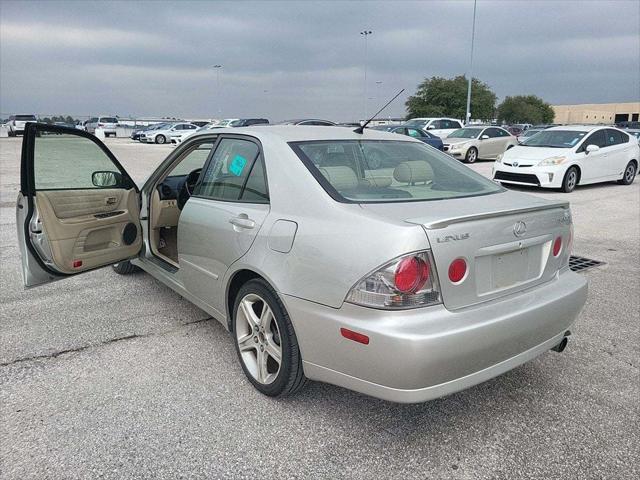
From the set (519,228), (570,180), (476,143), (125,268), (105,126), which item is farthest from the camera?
(105,126)

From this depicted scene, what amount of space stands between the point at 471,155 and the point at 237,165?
17.0m

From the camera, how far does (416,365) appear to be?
2.09m

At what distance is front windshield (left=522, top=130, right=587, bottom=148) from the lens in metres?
11.5

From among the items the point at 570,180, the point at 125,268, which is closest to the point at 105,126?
the point at 570,180

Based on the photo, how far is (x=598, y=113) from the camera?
103000 millimetres

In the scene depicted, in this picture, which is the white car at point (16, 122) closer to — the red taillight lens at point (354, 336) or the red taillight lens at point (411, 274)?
the red taillight lens at point (354, 336)

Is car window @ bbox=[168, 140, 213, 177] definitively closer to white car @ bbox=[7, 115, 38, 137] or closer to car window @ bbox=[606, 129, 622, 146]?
car window @ bbox=[606, 129, 622, 146]

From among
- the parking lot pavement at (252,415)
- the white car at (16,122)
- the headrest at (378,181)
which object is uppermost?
the white car at (16,122)

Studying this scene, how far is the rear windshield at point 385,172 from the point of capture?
8.88 ft

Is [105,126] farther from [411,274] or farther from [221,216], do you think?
[411,274]

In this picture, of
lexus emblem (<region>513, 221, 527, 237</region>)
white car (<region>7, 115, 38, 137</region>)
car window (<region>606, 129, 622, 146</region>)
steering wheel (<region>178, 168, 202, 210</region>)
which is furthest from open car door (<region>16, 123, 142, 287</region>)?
white car (<region>7, 115, 38, 137</region>)

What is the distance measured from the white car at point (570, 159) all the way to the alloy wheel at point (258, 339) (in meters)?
9.56

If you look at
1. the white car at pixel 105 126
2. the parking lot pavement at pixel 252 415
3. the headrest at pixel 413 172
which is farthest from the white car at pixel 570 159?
the white car at pixel 105 126

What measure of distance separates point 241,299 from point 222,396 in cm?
57
